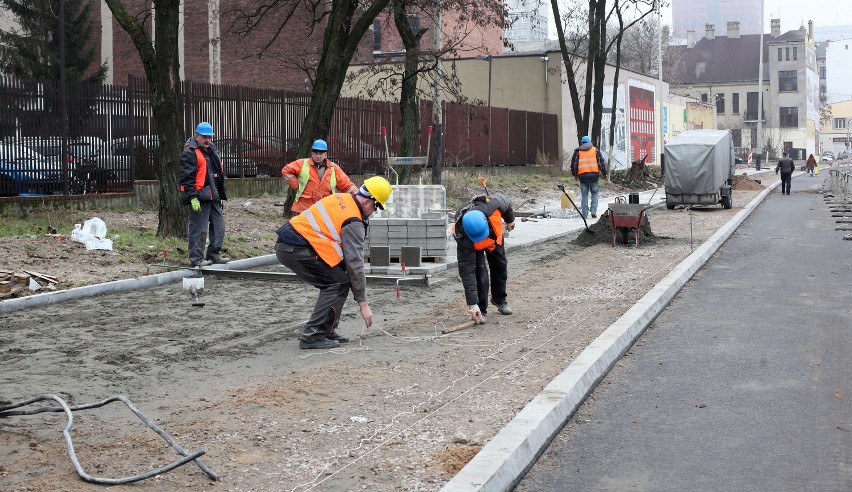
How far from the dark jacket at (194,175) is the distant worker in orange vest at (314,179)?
5.35 feet

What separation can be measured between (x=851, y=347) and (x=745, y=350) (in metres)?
0.95

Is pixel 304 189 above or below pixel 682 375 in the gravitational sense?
above

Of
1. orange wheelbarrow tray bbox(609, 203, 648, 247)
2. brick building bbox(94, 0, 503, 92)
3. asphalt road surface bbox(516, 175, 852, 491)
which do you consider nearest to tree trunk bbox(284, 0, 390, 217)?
orange wheelbarrow tray bbox(609, 203, 648, 247)

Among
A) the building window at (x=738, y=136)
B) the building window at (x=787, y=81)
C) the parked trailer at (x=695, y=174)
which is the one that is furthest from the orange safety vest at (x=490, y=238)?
the building window at (x=787, y=81)

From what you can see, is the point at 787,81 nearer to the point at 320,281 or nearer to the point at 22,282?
the point at 22,282

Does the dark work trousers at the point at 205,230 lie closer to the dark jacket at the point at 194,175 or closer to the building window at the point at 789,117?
the dark jacket at the point at 194,175

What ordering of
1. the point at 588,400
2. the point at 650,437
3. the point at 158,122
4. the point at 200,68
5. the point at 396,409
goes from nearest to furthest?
the point at 650,437
the point at 396,409
the point at 588,400
the point at 158,122
the point at 200,68

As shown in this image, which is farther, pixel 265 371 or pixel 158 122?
pixel 158 122

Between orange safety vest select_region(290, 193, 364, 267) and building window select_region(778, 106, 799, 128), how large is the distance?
111936mm

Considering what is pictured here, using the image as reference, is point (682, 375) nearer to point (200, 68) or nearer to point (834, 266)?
point (834, 266)

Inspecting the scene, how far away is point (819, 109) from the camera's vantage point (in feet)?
426

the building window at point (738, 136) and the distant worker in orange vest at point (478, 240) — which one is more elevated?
the building window at point (738, 136)

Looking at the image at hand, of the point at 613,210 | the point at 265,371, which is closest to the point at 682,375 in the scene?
the point at 265,371

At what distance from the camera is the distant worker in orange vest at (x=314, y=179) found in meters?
13.4
